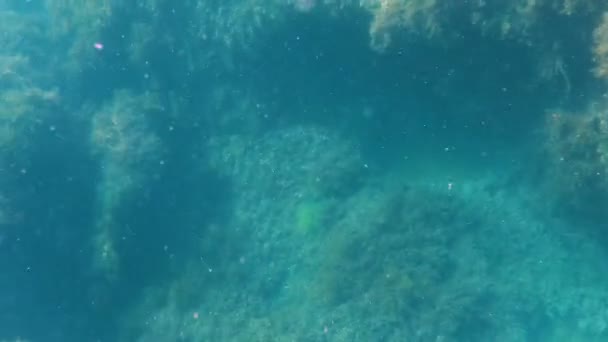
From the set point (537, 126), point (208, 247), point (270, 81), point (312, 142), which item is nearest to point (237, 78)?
point (270, 81)

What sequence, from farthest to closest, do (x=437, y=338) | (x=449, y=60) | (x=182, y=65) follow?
(x=182, y=65), (x=449, y=60), (x=437, y=338)

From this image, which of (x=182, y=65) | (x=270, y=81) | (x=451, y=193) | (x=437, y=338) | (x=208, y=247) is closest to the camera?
A: (x=437, y=338)

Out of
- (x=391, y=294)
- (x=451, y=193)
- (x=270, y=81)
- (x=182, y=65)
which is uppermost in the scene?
(x=182, y=65)

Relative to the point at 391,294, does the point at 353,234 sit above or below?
above

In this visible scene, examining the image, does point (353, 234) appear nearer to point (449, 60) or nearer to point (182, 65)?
point (449, 60)

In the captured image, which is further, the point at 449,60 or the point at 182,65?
the point at 182,65

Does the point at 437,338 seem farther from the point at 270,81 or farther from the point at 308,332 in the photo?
the point at 270,81
